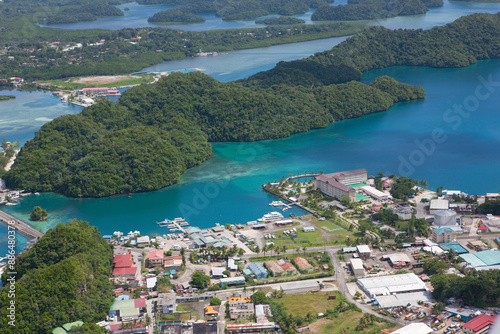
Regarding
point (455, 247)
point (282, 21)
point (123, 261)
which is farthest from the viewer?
point (282, 21)

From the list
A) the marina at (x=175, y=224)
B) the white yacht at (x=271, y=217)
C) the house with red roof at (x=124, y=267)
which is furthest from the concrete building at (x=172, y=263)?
the white yacht at (x=271, y=217)

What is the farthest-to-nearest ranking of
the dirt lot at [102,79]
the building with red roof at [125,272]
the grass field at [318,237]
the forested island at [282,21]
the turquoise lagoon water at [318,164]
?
1. the forested island at [282,21]
2. the dirt lot at [102,79]
3. the turquoise lagoon water at [318,164]
4. the grass field at [318,237]
5. the building with red roof at [125,272]

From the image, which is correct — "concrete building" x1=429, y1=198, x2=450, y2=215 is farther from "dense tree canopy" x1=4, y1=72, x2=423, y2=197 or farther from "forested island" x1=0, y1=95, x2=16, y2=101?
"forested island" x1=0, y1=95, x2=16, y2=101

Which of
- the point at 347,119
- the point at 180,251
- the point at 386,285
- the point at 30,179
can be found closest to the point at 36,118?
the point at 30,179

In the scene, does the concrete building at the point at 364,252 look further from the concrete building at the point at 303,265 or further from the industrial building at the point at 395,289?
the concrete building at the point at 303,265

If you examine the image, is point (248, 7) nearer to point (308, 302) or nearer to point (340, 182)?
point (340, 182)

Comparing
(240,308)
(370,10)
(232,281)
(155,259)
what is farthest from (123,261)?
(370,10)
